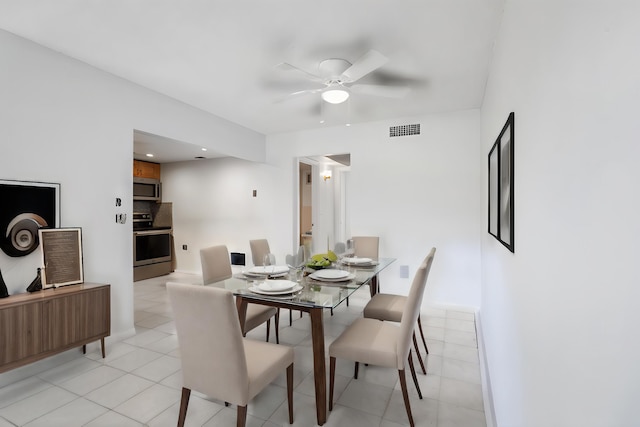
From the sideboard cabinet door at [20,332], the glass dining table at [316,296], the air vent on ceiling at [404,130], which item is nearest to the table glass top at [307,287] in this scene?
the glass dining table at [316,296]

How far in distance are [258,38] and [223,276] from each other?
2.15m

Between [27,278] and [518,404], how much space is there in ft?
11.0

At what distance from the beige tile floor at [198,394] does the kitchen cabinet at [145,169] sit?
154 inches

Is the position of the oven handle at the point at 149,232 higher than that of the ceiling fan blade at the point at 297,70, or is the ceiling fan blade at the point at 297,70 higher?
the ceiling fan blade at the point at 297,70

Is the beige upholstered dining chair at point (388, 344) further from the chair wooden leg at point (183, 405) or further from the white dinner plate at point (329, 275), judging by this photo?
the chair wooden leg at point (183, 405)

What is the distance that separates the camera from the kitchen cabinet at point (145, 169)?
5932 millimetres

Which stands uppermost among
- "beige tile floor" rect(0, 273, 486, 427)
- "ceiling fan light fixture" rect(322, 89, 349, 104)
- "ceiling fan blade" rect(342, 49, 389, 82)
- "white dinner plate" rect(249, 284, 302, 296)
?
"ceiling fan blade" rect(342, 49, 389, 82)

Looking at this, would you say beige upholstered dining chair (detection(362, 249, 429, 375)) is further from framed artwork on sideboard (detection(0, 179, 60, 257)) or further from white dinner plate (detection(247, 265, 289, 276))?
framed artwork on sideboard (detection(0, 179, 60, 257))

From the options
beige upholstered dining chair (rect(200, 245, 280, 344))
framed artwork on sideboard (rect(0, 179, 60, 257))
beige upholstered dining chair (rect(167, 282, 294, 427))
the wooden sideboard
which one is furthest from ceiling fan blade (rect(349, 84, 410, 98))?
the wooden sideboard

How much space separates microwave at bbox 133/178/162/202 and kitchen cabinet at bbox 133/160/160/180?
0.28ft

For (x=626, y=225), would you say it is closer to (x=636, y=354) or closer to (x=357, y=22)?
(x=636, y=354)

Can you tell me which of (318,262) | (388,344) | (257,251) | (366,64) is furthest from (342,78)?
(388,344)

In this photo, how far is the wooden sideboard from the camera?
207 centimetres

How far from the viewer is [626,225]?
0.48m
